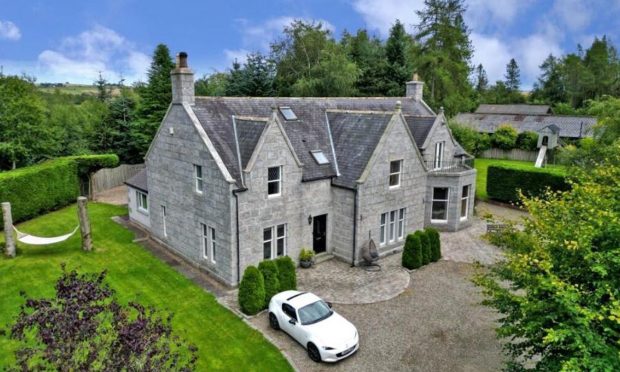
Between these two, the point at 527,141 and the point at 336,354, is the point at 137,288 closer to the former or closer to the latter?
the point at 336,354

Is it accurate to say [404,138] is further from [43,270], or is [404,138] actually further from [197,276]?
[43,270]

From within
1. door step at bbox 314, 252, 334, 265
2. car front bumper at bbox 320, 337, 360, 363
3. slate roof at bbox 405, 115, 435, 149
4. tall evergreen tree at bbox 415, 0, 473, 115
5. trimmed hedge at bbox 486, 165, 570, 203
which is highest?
tall evergreen tree at bbox 415, 0, 473, 115

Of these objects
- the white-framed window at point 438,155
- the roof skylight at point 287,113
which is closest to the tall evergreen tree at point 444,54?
the white-framed window at point 438,155

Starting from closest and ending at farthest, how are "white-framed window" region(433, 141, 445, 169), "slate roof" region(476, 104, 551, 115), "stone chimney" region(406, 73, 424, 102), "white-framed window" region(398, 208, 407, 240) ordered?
"white-framed window" region(398, 208, 407, 240), "white-framed window" region(433, 141, 445, 169), "stone chimney" region(406, 73, 424, 102), "slate roof" region(476, 104, 551, 115)

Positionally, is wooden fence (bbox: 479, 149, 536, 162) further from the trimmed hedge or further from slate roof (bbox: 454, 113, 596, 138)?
the trimmed hedge

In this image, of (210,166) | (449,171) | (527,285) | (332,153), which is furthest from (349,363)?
(449,171)

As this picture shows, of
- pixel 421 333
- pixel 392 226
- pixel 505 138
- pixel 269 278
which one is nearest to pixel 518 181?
pixel 392 226

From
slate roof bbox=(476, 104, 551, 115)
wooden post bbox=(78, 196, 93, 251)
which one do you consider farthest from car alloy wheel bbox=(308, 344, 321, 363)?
slate roof bbox=(476, 104, 551, 115)
